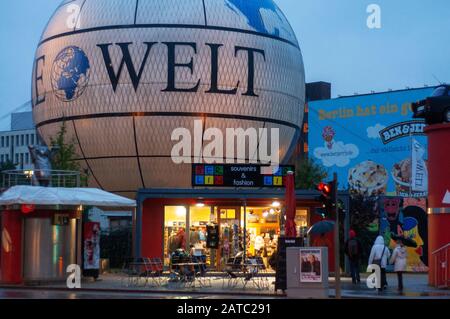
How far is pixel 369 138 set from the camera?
9075 centimetres

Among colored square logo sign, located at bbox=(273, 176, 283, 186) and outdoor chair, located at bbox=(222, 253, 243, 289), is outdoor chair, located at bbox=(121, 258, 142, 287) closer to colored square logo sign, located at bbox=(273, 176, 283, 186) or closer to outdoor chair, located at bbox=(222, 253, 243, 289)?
outdoor chair, located at bbox=(222, 253, 243, 289)

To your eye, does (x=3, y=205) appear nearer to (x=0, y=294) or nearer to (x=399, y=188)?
(x=0, y=294)

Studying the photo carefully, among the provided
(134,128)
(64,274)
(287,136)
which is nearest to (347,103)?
(287,136)

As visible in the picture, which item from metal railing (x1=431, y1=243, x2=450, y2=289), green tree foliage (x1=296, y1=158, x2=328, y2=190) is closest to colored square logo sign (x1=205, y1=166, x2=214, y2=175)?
metal railing (x1=431, y1=243, x2=450, y2=289)

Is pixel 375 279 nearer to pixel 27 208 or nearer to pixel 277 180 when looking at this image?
pixel 277 180

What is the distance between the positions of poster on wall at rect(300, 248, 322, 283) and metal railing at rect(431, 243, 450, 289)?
4.79 m

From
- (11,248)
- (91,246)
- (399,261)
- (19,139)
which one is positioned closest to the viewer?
(399,261)

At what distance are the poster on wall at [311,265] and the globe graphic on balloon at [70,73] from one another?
1901cm

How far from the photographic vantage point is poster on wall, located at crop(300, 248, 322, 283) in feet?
81.9

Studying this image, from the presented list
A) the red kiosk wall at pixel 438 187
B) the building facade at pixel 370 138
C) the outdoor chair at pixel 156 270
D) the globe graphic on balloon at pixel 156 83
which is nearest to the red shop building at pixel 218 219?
the outdoor chair at pixel 156 270

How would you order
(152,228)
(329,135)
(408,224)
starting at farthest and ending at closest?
(329,135)
(408,224)
(152,228)

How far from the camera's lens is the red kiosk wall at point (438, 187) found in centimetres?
2867

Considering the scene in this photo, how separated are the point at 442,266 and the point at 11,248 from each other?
43.2ft

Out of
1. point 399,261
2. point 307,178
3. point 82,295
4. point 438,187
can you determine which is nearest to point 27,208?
point 82,295
